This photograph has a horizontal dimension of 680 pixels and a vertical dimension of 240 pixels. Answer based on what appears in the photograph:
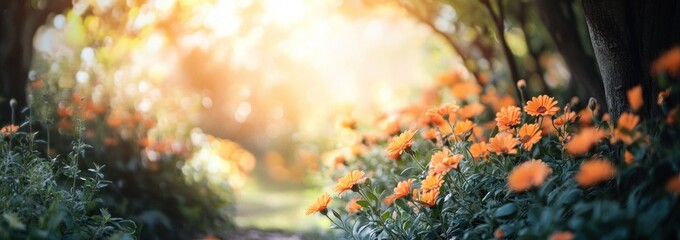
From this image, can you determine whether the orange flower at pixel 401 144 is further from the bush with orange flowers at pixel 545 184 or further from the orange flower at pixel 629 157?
the orange flower at pixel 629 157

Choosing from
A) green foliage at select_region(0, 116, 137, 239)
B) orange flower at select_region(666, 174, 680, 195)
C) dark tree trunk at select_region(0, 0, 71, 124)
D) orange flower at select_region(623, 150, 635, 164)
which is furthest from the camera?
dark tree trunk at select_region(0, 0, 71, 124)

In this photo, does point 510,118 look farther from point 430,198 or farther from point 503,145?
point 430,198

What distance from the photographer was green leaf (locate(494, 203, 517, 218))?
2.29 metres

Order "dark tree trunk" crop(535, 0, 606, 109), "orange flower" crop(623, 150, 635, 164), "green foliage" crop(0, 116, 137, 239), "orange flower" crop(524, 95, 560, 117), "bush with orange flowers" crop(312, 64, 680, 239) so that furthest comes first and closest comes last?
"dark tree trunk" crop(535, 0, 606, 109), "orange flower" crop(524, 95, 560, 117), "green foliage" crop(0, 116, 137, 239), "orange flower" crop(623, 150, 635, 164), "bush with orange flowers" crop(312, 64, 680, 239)

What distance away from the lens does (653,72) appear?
101 inches


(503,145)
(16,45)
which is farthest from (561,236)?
(16,45)

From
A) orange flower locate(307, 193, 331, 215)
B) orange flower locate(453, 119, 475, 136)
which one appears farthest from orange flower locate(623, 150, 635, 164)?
orange flower locate(307, 193, 331, 215)

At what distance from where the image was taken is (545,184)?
2178 millimetres

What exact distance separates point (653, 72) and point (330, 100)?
39.2 ft

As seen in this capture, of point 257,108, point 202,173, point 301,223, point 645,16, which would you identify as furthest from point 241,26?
point 257,108

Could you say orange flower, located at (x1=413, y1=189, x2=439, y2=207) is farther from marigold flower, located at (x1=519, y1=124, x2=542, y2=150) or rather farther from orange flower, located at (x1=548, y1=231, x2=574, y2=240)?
orange flower, located at (x1=548, y1=231, x2=574, y2=240)

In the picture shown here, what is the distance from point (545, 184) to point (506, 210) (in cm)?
18

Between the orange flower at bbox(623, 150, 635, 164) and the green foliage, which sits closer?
the orange flower at bbox(623, 150, 635, 164)

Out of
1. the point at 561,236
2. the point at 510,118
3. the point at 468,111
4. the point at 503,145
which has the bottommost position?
the point at 561,236
